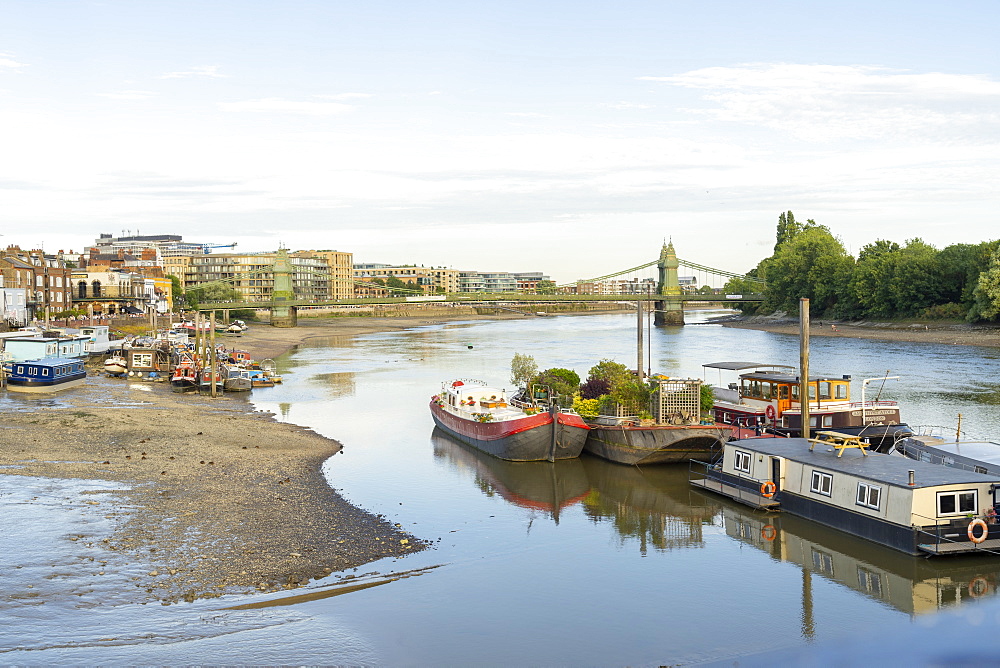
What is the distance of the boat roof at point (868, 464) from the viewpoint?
20609 mm

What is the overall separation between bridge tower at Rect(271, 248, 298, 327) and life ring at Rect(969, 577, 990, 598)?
126851 mm

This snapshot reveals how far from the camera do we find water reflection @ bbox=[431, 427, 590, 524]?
89.1 feet

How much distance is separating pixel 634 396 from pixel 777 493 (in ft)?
27.4

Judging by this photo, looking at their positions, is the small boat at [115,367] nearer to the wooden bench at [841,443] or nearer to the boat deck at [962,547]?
the wooden bench at [841,443]

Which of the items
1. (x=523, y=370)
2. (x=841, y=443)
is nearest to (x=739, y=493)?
(x=841, y=443)

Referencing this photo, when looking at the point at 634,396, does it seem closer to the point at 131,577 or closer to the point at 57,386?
the point at 131,577

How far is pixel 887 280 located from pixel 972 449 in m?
96.5

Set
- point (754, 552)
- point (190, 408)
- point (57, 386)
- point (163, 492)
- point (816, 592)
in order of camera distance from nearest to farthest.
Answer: point (816, 592)
point (754, 552)
point (163, 492)
point (190, 408)
point (57, 386)

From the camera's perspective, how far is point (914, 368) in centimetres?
6575

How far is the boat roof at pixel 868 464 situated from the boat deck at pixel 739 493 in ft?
3.86

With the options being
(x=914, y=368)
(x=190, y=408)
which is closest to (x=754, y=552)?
(x=190, y=408)

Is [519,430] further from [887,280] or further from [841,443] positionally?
[887,280]

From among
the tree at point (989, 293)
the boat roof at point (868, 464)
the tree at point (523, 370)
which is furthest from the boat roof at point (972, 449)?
the tree at point (989, 293)

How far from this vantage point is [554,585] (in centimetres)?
1942
